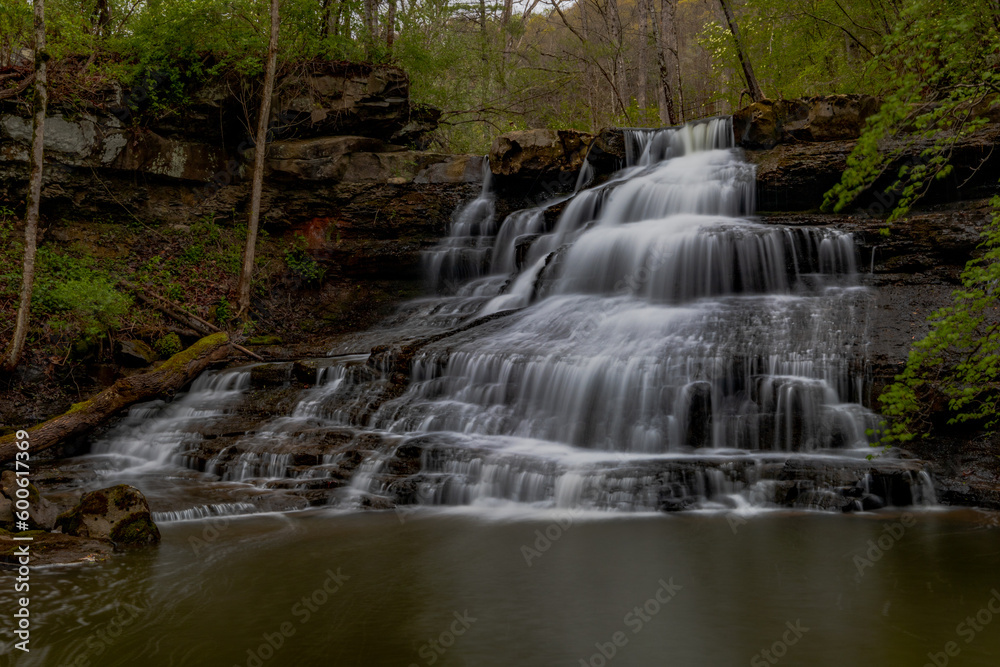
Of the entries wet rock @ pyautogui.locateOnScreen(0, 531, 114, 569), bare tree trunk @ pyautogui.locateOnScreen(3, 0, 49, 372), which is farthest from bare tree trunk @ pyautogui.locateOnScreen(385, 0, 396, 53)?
wet rock @ pyautogui.locateOnScreen(0, 531, 114, 569)

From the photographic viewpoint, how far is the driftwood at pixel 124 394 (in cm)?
882

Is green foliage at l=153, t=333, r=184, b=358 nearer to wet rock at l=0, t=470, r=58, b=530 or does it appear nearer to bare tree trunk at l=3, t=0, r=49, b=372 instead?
bare tree trunk at l=3, t=0, r=49, b=372

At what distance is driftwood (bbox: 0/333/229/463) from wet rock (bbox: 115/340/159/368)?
45 cm

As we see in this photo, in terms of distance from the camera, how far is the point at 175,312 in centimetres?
1298

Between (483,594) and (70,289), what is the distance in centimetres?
1007

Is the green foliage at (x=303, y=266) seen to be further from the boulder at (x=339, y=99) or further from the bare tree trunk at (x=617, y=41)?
the bare tree trunk at (x=617, y=41)

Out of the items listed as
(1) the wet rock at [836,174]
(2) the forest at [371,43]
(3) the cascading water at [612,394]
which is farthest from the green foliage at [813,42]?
Answer: (3) the cascading water at [612,394]

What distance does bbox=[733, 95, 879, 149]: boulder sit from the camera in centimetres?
1360

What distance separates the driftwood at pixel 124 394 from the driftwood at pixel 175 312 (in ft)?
2.55

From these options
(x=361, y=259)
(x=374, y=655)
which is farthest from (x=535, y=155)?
(x=374, y=655)

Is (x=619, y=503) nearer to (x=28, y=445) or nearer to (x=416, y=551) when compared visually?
(x=416, y=551)

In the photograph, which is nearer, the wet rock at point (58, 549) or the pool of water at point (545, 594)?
the pool of water at point (545, 594)

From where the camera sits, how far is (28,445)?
27.7 feet

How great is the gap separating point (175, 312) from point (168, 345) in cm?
91
